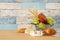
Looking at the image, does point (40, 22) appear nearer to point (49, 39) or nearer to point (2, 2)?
point (49, 39)

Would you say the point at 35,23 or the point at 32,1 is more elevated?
the point at 32,1

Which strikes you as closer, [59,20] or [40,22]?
[40,22]

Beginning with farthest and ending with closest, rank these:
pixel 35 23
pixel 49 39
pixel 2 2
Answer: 1. pixel 2 2
2. pixel 35 23
3. pixel 49 39

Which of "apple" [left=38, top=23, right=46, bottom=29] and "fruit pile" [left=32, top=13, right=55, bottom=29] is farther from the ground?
"fruit pile" [left=32, top=13, right=55, bottom=29]

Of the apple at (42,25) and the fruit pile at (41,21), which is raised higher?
the fruit pile at (41,21)

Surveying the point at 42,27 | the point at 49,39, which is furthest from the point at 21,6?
the point at 49,39

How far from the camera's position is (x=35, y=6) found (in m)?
2.18

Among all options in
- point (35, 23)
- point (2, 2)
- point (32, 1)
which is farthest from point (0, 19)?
point (35, 23)

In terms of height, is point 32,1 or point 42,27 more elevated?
point 32,1

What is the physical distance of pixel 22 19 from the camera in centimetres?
219

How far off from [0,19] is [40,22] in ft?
2.17

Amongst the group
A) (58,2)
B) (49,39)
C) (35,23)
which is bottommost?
(49,39)

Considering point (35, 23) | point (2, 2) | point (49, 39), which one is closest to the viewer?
point (49, 39)

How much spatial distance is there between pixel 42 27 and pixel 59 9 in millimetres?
591
